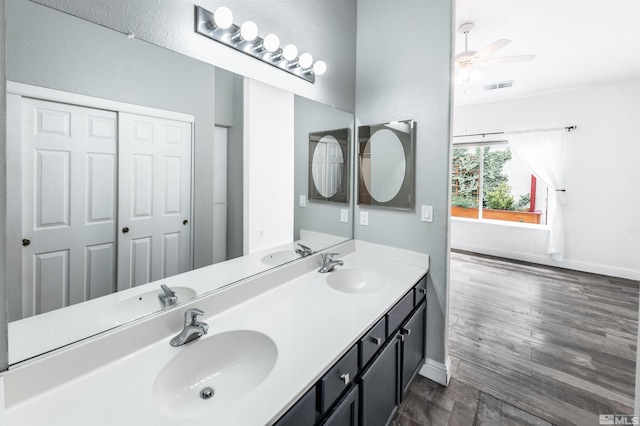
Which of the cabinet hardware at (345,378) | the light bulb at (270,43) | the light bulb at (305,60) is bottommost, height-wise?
the cabinet hardware at (345,378)

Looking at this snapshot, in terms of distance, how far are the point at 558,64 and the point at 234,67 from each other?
3953 millimetres

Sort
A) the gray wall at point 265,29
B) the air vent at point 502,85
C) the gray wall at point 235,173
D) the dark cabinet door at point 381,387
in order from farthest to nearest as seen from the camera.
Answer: the air vent at point 502,85 < the gray wall at point 235,173 < the dark cabinet door at point 381,387 < the gray wall at point 265,29

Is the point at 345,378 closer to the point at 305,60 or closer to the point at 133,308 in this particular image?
the point at 133,308

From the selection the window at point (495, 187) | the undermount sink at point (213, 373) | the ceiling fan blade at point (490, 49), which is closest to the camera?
the undermount sink at point (213, 373)

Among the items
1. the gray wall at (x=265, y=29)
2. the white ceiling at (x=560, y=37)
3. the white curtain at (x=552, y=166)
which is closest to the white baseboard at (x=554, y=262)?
the white curtain at (x=552, y=166)

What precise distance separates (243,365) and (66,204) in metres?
0.78

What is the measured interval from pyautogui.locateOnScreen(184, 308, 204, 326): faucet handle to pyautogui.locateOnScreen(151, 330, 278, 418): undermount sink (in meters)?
0.07

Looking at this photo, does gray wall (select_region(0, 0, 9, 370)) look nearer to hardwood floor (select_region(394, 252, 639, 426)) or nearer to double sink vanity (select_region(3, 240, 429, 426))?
double sink vanity (select_region(3, 240, 429, 426))

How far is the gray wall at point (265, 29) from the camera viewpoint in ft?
3.08

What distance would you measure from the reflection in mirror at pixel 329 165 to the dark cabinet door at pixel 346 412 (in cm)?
118

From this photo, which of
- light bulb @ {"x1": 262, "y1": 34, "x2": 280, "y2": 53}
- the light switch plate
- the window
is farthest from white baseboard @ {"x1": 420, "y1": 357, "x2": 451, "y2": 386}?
the window

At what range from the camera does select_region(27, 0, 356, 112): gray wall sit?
3.08 ft

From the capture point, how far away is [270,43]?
136cm

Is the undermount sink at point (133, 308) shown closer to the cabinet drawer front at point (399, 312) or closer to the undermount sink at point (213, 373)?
the undermount sink at point (213, 373)
